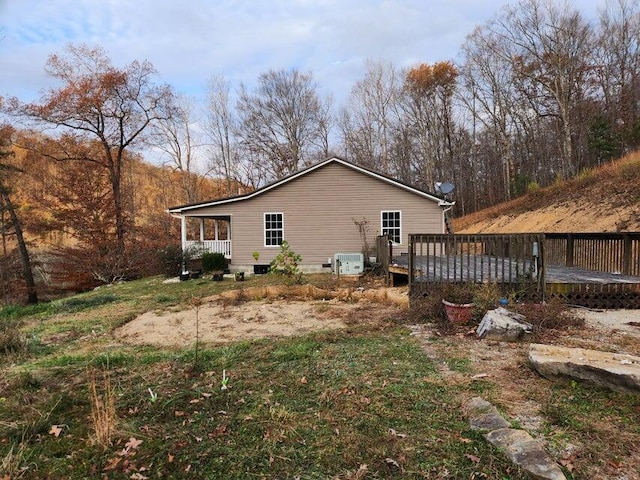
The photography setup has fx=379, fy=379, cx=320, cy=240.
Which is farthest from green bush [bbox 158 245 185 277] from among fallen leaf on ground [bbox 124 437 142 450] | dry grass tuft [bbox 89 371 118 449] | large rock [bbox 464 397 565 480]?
large rock [bbox 464 397 565 480]

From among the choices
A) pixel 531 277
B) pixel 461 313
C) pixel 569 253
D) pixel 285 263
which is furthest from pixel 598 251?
pixel 285 263

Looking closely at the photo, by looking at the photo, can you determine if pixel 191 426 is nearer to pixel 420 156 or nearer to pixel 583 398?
pixel 583 398

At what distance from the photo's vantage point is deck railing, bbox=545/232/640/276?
8.48 m

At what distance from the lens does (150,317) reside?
25.3 feet

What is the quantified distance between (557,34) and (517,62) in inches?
142

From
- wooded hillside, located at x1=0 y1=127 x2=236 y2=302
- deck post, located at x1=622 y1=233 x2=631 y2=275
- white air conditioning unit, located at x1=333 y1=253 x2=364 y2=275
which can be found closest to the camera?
deck post, located at x1=622 y1=233 x2=631 y2=275

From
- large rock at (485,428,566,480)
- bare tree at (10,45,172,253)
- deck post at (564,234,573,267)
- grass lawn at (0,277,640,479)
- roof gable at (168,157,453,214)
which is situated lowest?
grass lawn at (0,277,640,479)

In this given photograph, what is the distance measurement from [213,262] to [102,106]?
1421cm

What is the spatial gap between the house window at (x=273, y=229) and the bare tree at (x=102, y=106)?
10.9m

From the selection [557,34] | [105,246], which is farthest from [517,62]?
[105,246]

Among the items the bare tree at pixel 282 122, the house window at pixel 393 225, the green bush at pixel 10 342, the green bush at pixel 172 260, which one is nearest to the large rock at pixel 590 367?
the green bush at pixel 10 342

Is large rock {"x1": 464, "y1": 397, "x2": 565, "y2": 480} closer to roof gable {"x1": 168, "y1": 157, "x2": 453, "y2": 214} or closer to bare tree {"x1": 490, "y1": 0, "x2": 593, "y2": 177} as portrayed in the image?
roof gable {"x1": 168, "y1": 157, "x2": 453, "y2": 214}

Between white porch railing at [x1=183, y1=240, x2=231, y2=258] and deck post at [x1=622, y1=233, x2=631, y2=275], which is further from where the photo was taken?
white porch railing at [x1=183, y1=240, x2=231, y2=258]

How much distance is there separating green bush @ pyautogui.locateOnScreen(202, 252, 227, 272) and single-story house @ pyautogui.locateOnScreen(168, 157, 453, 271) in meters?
0.45
